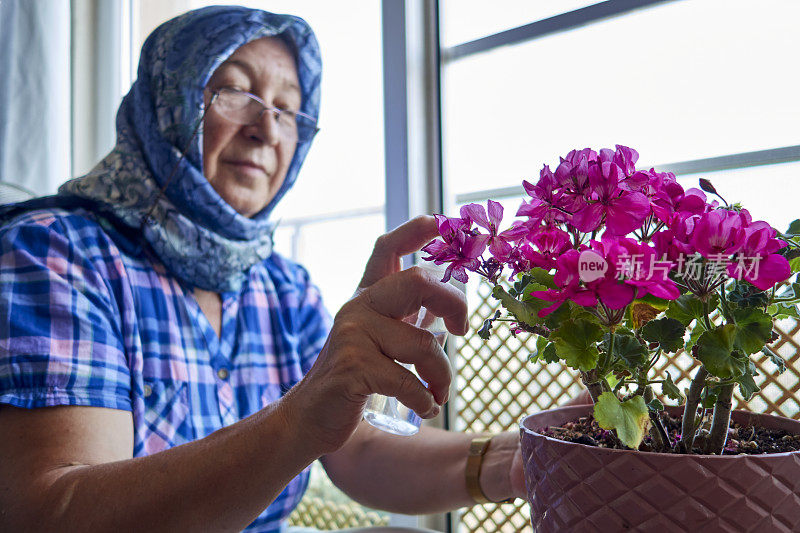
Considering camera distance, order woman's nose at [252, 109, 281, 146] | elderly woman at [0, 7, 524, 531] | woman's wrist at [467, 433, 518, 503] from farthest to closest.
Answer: woman's nose at [252, 109, 281, 146] → woman's wrist at [467, 433, 518, 503] → elderly woman at [0, 7, 524, 531]

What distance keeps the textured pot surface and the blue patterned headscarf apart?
929 mm

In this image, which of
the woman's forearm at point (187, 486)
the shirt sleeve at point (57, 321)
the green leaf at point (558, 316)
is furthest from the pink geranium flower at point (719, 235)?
the shirt sleeve at point (57, 321)

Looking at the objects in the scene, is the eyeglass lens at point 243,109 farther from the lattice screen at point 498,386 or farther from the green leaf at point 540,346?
the green leaf at point 540,346

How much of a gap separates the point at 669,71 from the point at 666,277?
40.4 inches

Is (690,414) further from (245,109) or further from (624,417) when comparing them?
(245,109)

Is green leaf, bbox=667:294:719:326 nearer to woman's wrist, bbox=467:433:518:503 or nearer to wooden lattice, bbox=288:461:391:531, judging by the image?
woman's wrist, bbox=467:433:518:503

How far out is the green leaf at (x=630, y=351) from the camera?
451 millimetres

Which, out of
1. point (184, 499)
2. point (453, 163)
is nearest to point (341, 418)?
point (184, 499)

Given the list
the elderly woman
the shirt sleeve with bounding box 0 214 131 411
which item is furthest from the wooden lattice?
the shirt sleeve with bounding box 0 214 131 411

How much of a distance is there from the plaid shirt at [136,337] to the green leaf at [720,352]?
823 millimetres

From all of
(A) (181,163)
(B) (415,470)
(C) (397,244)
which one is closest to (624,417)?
(C) (397,244)

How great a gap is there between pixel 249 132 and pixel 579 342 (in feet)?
3.16

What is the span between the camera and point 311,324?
4.62ft

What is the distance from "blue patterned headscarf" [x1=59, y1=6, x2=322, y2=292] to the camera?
116 centimetres
